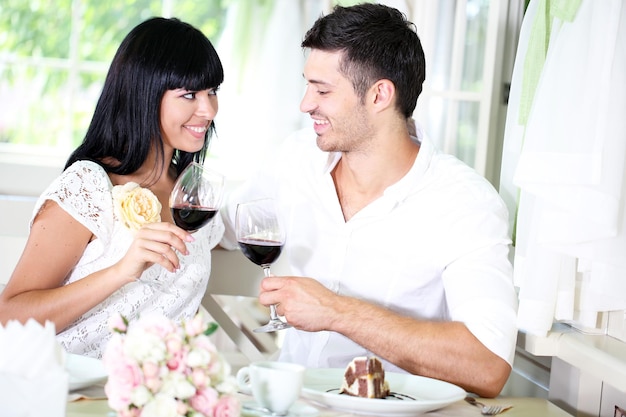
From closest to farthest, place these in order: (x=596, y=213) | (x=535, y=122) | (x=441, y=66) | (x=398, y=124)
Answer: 1. (x=596, y=213)
2. (x=535, y=122)
3. (x=398, y=124)
4. (x=441, y=66)

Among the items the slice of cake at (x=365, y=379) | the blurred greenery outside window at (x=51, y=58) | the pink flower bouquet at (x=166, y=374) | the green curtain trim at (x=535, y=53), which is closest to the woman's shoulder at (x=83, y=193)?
the slice of cake at (x=365, y=379)

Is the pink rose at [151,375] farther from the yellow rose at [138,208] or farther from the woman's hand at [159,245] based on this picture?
the yellow rose at [138,208]

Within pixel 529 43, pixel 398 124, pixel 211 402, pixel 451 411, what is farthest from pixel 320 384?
pixel 529 43

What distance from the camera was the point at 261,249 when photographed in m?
1.80

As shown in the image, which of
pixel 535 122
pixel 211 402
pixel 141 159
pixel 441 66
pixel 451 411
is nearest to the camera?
pixel 211 402

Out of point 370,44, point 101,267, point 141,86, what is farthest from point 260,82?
point 101,267

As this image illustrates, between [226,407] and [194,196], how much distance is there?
0.75 m

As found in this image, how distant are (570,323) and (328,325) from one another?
646mm

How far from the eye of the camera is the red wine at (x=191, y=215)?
1.76 m

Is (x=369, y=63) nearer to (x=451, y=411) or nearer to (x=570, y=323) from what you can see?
(x=570, y=323)

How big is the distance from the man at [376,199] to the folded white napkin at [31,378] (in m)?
0.75

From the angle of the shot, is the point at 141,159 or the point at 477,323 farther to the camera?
the point at 141,159

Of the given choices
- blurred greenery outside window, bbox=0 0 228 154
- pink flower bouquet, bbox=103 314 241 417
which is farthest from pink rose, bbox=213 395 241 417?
blurred greenery outside window, bbox=0 0 228 154

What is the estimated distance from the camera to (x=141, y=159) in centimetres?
207
